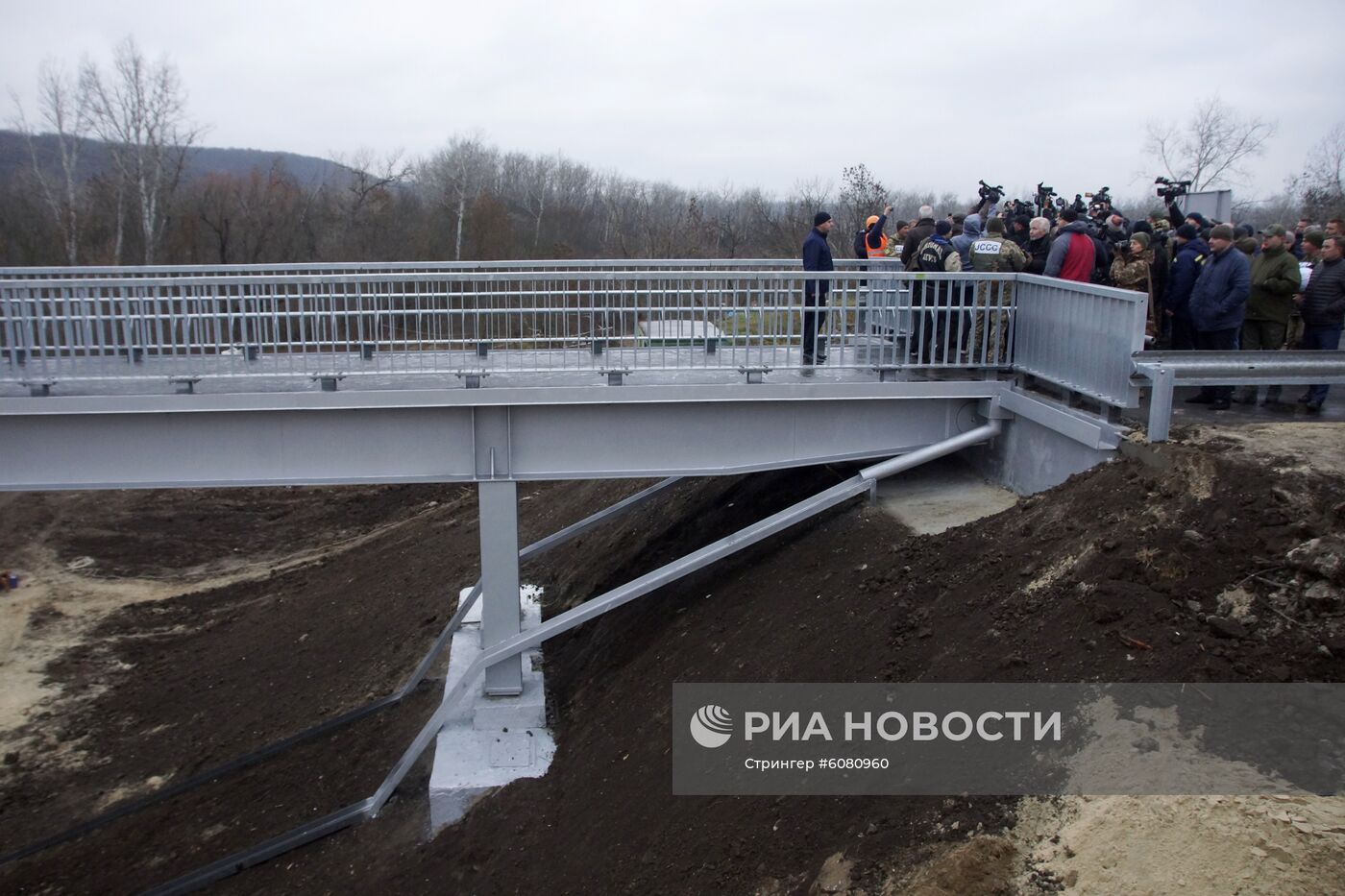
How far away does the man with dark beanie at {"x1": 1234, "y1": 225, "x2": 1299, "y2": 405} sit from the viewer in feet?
35.3

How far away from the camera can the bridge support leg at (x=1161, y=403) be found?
8391mm

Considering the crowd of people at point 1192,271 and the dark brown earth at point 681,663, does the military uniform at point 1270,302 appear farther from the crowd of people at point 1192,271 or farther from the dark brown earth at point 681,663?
the dark brown earth at point 681,663

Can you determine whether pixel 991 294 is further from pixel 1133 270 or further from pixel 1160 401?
pixel 1160 401

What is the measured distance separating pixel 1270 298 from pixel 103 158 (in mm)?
75312

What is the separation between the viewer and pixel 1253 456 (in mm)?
8000

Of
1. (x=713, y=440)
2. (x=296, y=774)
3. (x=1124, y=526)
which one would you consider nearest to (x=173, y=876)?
(x=296, y=774)

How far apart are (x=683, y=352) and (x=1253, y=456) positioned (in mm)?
5752

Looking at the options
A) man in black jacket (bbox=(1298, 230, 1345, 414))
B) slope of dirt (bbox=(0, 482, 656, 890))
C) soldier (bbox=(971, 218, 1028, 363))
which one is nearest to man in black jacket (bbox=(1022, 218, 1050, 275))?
soldier (bbox=(971, 218, 1028, 363))

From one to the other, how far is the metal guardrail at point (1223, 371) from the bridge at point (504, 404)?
1036 mm

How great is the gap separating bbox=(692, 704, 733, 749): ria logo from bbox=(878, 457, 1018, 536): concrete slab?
274 centimetres

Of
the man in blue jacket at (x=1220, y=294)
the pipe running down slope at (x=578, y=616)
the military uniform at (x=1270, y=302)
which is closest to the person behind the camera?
the pipe running down slope at (x=578, y=616)

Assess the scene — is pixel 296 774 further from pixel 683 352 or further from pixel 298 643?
pixel 683 352

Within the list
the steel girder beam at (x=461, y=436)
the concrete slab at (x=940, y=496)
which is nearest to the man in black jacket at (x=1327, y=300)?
the steel girder beam at (x=461, y=436)

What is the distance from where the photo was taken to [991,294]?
1164 cm
